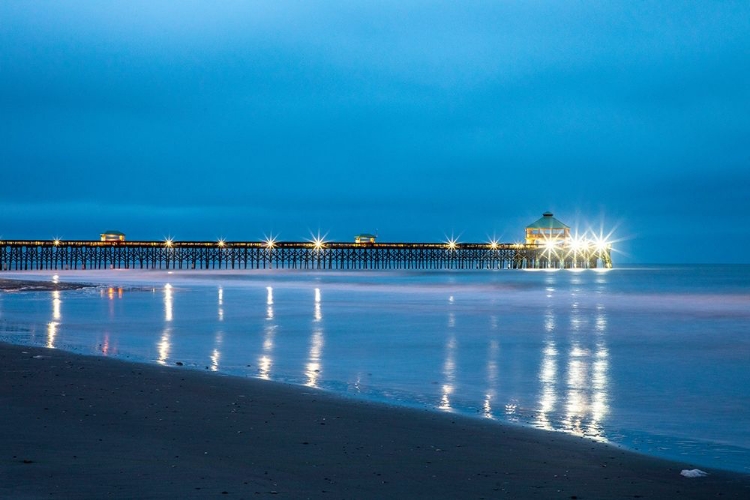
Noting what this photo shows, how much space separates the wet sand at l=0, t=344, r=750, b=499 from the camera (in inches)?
205

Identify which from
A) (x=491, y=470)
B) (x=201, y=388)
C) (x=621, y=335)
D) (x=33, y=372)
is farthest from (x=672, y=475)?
(x=621, y=335)

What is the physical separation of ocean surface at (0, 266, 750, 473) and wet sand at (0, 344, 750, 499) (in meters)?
0.94

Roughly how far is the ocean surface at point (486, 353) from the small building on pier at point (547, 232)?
85.8 meters

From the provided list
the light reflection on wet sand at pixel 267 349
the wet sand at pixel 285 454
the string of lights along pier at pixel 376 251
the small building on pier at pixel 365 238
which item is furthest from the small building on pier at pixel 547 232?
the wet sand at pixel 285 454

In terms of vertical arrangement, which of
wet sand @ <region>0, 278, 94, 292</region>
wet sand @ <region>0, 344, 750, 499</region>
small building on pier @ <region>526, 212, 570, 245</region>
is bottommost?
wet sand @ <region>0, 278, 94, 292</region>

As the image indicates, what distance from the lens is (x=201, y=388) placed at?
9680mm

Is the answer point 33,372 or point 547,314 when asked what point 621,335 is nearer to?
point 547,314

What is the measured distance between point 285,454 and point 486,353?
9.89m

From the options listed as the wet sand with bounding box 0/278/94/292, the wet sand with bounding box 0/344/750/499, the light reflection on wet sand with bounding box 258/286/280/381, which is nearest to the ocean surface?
the light reflection on wet sand with bounding box 258/286/280/381

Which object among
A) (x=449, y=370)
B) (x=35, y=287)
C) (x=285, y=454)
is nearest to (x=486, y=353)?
(x=449, y=370)

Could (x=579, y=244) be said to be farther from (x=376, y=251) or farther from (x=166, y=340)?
(x=166, y=340)

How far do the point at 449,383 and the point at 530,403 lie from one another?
6.29 feet

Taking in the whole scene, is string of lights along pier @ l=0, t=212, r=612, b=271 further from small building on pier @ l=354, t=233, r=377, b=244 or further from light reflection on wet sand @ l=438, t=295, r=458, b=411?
light reflection on wet sand @ l=438, t=295, r=458, b=411

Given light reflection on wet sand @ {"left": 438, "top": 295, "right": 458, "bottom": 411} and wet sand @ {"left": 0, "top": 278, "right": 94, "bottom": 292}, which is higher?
light reflection on wet sand @ {"left": 438, "top": 295, "right": 458, "bottom": 411}
